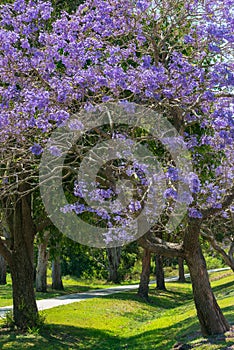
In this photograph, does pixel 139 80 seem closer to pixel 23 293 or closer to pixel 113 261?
A: pixel 23 293

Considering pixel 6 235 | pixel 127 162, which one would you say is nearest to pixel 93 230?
pixel 6 235

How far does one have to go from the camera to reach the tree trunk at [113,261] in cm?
3941

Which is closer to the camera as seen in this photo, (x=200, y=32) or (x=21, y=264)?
(x=200, y=32)

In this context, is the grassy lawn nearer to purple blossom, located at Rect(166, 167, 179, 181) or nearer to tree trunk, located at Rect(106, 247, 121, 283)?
purple blossom, located at Rect(166, 167, 179, 181)

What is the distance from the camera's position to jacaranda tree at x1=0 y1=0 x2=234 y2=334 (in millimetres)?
A: 9906

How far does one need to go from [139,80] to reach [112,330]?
11.1 metres

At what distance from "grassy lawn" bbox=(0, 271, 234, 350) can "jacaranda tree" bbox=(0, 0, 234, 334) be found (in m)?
2.88

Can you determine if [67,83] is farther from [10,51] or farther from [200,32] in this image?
[200,32]

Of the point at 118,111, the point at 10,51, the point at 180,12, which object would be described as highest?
the point at 180,12

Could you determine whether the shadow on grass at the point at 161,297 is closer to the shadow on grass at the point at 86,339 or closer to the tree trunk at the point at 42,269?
the tree trunk at the point at 42,269

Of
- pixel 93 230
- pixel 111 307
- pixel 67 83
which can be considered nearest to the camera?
pixel 67 83

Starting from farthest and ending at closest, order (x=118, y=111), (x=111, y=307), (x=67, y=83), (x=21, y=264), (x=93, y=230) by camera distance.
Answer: (x=111, y=307)
(x=93, y=230)
(x=21, y=264)
(x=118, y=111)
(x=67, y=83)

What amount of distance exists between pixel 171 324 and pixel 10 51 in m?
11.7

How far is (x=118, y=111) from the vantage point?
11.0m
